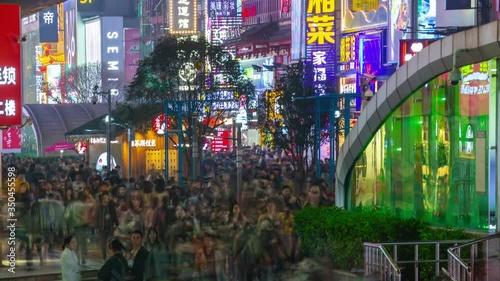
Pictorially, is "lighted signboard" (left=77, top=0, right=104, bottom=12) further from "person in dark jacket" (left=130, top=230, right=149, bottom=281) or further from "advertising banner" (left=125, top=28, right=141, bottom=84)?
"person in dark jacket" (left=130, top=230, right=149, bottom=281)

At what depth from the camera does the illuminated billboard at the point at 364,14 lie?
57.1m

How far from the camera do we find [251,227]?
1661 cm

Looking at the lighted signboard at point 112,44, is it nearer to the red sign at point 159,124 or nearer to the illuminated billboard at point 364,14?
the illuminated billboard at point 364,14

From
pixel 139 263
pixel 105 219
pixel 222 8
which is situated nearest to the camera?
pixel 139 263

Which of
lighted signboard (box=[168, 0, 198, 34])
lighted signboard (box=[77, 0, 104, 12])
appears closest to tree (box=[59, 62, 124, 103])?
lighted signboard (box=[168, 0, 198, 34])

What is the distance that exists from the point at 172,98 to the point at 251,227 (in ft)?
103

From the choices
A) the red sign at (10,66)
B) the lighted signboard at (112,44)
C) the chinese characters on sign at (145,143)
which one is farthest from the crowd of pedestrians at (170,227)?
the lighted signboard at (112,44)

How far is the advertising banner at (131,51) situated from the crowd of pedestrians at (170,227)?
4024 inches

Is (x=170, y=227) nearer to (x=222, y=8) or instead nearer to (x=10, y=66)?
(x=10, y=66)

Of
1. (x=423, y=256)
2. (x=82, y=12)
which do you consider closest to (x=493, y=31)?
(x=423, y=256)

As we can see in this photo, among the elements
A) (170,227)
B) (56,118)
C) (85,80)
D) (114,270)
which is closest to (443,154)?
(170,227)

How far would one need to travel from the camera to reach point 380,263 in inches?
587

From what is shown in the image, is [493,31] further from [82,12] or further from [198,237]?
[82,12]

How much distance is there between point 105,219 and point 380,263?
7.53 metres
